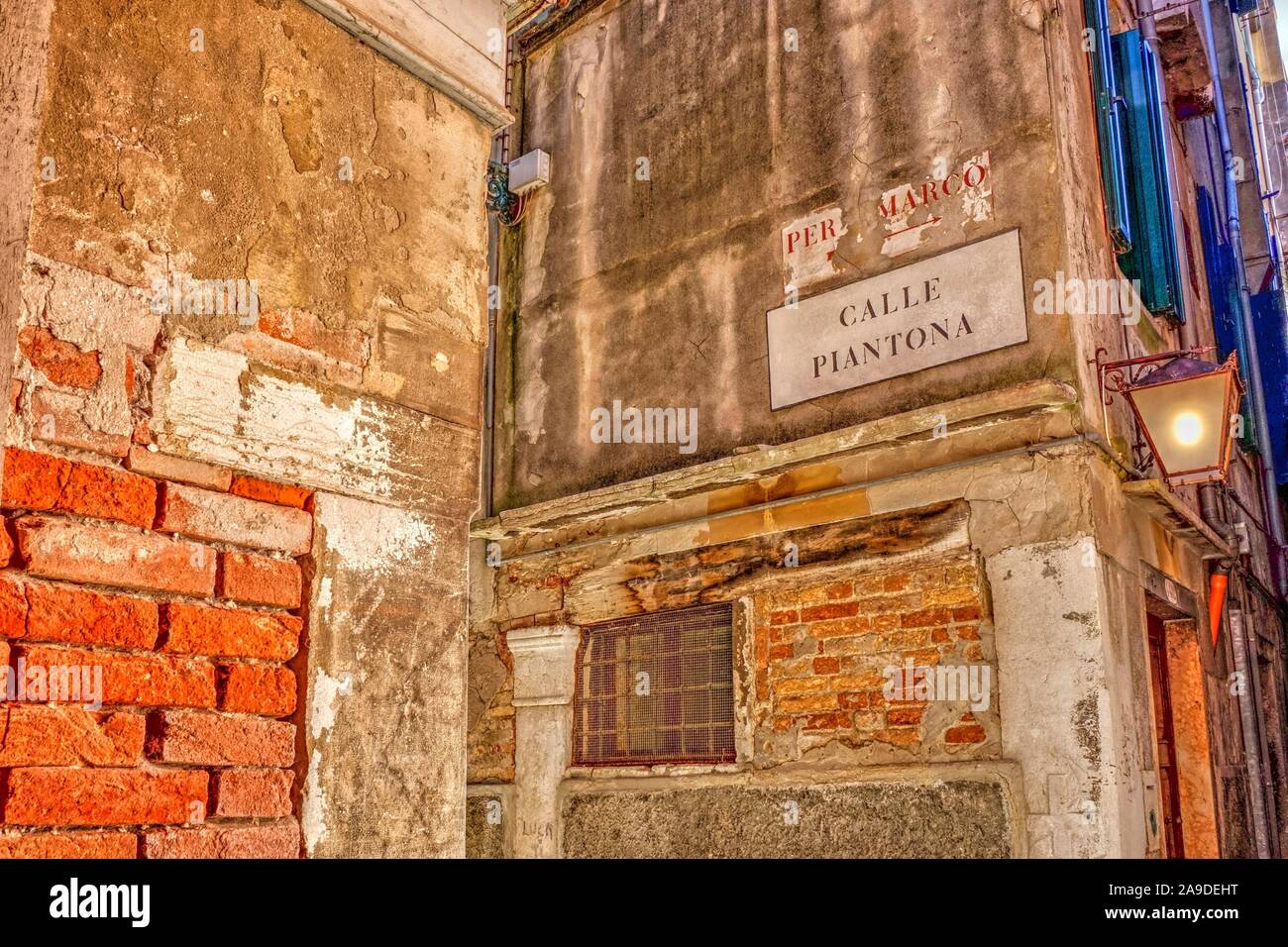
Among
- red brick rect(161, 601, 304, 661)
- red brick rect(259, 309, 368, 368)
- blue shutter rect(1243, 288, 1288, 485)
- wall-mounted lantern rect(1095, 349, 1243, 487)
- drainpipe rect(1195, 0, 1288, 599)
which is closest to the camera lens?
red brick rect(161, 601, 304, 661)

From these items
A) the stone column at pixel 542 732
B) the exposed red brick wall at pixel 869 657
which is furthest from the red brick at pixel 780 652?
the stone column at pixel 542 732

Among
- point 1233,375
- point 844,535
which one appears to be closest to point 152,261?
point 844,535

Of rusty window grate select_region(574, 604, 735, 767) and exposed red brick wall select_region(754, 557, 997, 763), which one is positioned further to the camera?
rusty window grate select_region(574, 604, 735, 767)

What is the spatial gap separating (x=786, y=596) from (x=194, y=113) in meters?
4.35

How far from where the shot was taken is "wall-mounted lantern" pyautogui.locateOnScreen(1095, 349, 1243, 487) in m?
5.04

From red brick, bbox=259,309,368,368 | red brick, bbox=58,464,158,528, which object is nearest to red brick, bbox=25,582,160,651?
red brick, bbox=58,464,158,528

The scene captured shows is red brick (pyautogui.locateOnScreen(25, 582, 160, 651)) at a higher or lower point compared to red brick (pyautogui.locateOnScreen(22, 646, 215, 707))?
higher

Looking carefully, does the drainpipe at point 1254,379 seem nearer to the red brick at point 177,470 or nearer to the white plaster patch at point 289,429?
the white plaster patch at point 289,429

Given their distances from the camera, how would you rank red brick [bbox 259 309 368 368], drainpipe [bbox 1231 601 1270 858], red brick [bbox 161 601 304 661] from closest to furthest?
red brick [bbox 161 601 304 661] → red brick [bbox 259 309 368 368] → drainpipe [bbox 1231 601 1270 858]

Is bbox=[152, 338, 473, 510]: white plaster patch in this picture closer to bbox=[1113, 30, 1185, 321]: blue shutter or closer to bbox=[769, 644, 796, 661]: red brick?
bbox=[769, 644, 796, 661]: red brick

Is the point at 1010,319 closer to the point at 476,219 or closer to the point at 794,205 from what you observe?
the point at 794,205

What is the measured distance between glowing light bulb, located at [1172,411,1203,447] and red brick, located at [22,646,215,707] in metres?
4.68

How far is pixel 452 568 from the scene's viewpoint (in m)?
2.10

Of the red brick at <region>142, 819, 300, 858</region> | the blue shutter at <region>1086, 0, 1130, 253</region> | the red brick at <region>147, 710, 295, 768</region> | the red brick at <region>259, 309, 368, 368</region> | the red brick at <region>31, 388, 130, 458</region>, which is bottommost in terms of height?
the red brick at <region>142, 819, 300, 858</region>
